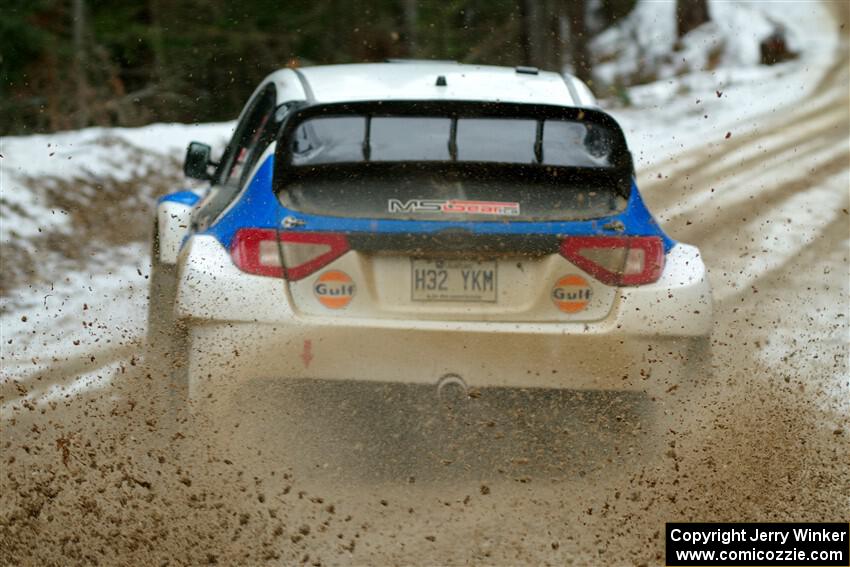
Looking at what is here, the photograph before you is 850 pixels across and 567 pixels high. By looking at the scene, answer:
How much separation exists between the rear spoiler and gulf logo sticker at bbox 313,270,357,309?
1.43ft

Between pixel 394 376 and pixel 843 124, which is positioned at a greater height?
pixel 394 376

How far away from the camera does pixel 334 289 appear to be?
4.87 metres

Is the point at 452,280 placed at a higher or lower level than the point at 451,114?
lower

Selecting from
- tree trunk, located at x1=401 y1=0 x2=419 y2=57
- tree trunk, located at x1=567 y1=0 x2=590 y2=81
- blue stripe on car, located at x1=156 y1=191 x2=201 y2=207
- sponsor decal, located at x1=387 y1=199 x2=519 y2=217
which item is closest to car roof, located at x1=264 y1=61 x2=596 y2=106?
sponsor decal, located at x1=387 y1=199 x2=519 y2=217

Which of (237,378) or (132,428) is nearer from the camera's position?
(237,378)

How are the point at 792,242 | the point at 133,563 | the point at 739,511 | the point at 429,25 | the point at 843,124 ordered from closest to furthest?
the point at 133,563 < the point at 739,511 < the point at 792,242 < the point at 843,124 < the point at 429,25

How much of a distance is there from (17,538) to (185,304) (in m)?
1.09

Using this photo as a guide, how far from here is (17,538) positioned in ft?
14.5

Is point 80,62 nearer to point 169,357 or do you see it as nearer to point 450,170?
point 169,357

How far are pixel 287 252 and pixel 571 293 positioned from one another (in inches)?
44.3

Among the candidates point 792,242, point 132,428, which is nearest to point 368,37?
point 792,242

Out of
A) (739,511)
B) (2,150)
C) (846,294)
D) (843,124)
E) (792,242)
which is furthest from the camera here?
(843,124)

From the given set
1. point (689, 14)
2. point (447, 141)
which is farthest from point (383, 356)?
point (689, 14)

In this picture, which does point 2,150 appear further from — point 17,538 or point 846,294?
point 17,538
